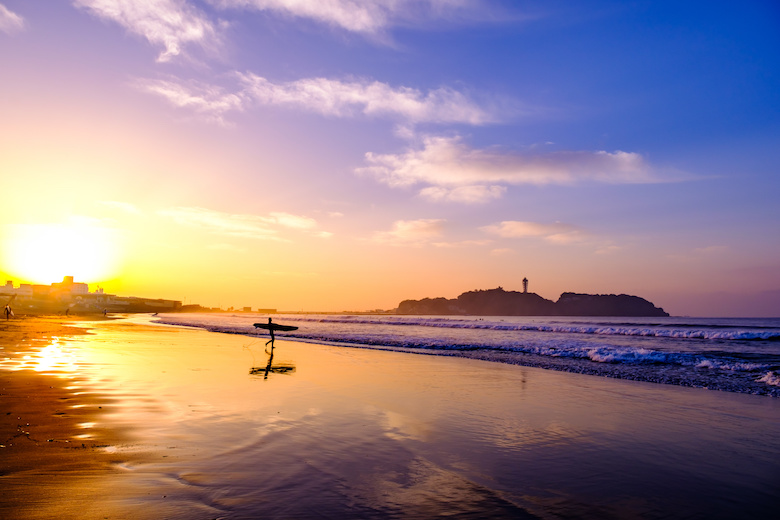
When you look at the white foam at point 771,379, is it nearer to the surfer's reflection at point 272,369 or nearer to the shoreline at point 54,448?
the surfer's reflection at point 272,369

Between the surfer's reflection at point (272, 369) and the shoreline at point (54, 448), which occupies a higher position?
the shoreline at point (54, 448)

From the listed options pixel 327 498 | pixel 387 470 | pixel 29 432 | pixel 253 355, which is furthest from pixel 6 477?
pixel 253 355

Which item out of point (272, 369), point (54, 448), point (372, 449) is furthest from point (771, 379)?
point (54, 448)

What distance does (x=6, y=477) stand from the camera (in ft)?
18.1

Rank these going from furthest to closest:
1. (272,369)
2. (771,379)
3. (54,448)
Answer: (272,369) < (771,379) < (54,448)

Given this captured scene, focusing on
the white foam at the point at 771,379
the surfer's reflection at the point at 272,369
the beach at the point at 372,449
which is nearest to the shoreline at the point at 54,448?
the beach at the point at 372,449

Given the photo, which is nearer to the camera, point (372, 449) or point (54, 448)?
point (54, 448)

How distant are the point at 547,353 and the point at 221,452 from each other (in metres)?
24.2

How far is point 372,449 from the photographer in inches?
301

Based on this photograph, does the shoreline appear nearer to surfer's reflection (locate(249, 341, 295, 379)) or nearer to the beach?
the beach

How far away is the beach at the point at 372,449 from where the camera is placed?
17.4ft

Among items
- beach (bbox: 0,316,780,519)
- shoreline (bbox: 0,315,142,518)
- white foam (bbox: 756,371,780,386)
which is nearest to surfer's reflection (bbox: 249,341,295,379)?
beach (bbox: 0,316,780,519)

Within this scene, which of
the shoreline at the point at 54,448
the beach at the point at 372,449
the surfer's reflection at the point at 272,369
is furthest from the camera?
the surfer's reflection at the point at 272,369

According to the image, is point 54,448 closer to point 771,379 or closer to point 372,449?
point 372,449
